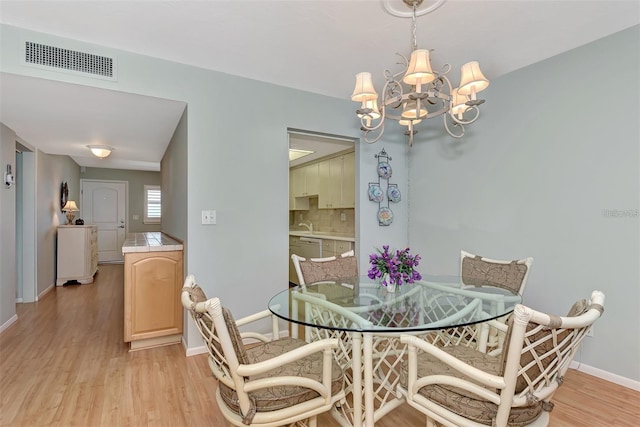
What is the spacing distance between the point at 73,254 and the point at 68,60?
4346mm

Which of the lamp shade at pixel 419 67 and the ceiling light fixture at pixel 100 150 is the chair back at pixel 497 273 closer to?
the lamp shade at pixel 419 67

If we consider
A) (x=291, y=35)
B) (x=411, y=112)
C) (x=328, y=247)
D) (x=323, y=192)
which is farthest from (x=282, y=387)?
(x=323, y=192)

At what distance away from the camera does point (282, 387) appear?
1402 mm

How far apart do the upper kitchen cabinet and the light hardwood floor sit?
2828mm

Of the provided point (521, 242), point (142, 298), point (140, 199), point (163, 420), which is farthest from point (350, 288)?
point (140, 199)

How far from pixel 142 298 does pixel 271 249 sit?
118 centimetres

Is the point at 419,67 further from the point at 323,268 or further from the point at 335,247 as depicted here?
the point at 335,247

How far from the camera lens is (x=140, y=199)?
8273mm

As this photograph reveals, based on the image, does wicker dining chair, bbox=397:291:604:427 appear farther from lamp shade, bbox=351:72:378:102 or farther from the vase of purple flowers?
lamp shade, bbox=351:72:378:102

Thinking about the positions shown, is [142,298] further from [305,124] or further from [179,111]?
[305,124]

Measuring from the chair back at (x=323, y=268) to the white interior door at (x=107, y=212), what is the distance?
7.20 meters

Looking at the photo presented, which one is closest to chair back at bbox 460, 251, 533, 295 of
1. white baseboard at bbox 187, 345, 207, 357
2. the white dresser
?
white baseboard at bbox 187, 345, 207, 357

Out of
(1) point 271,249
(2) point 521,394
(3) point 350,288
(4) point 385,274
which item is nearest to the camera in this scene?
(2) point 521,394

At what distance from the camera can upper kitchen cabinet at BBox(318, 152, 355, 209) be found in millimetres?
4688
